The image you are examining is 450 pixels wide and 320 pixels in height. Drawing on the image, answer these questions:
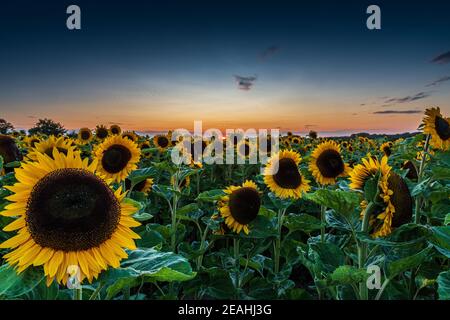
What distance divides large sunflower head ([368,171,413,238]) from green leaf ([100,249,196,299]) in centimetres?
100

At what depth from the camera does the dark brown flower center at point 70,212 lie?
120cm

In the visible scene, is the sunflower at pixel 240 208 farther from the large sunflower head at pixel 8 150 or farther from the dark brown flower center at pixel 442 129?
the large sunflower head at pixel 8 150

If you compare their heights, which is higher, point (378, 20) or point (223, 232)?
point (378, 20)

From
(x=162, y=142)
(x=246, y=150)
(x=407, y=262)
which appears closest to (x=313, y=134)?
(x=246, y=150)

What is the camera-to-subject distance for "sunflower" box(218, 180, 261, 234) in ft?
9.46

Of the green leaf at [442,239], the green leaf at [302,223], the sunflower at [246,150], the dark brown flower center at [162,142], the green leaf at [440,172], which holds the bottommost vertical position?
the green leaf at [302,223]

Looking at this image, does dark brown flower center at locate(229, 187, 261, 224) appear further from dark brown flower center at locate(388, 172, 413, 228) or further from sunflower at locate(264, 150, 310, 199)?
dark brown flower center at locate(388, 172, 413, 228)

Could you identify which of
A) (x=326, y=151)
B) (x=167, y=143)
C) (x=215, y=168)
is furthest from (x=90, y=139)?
(x=326, y=151)

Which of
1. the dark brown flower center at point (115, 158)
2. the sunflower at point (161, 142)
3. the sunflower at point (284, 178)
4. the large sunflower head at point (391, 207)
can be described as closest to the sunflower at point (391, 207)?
the large sunflower head at point (391, 207)

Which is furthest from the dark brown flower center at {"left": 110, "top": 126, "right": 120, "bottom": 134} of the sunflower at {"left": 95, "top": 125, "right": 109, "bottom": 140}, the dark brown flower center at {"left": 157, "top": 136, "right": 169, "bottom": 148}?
the dark brown flower center at {"left": 157, "top": 136, "right": 169, "bottom": 148}

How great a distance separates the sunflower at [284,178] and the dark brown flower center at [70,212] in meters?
2.52

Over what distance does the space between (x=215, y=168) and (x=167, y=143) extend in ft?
4.76

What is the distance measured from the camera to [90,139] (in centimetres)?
813
